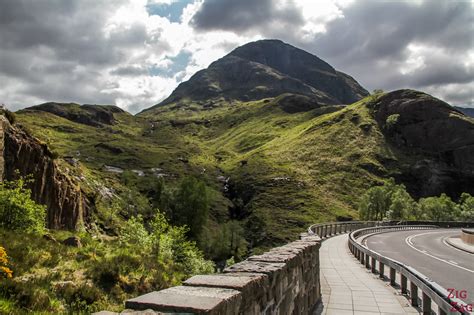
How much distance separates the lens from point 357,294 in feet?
42.3

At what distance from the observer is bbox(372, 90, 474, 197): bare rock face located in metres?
137

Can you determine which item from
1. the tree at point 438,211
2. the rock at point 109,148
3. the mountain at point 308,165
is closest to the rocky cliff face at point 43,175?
the mountain at point 308,165

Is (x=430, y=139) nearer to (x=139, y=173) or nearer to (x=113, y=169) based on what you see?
(x=139, y=173)

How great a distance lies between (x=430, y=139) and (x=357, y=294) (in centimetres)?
15328

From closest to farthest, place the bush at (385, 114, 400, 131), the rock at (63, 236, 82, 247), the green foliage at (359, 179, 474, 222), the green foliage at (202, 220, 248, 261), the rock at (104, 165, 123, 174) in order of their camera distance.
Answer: the rock at (63, 236, 82, 247), the green foliage at (202, 220, 248, 261), the green foliage at (359, 179, 474, 222), the rock at (104, 165, 123, 174), the bush at (385, 114, 400, 131)

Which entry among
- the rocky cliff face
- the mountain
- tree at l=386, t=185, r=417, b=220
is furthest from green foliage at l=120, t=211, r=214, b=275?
tree at l=386, t=185, r=417, b=220

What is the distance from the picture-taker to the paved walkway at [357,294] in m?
10.7

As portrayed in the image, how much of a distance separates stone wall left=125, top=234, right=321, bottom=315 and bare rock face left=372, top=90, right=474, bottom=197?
13792 cm

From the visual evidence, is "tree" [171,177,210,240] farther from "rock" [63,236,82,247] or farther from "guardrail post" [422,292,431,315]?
"guardrail post" [422,292,431,315]

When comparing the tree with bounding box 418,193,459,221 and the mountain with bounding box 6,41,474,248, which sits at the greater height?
the mountain with bounding box 6,41,474,248

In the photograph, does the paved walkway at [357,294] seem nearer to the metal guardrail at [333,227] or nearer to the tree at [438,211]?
the metal guardrail at [333,227]

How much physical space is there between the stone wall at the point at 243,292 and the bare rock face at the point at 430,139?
137919 millimetres

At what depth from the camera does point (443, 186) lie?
448ft

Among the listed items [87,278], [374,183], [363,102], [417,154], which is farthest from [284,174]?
[87,278]
